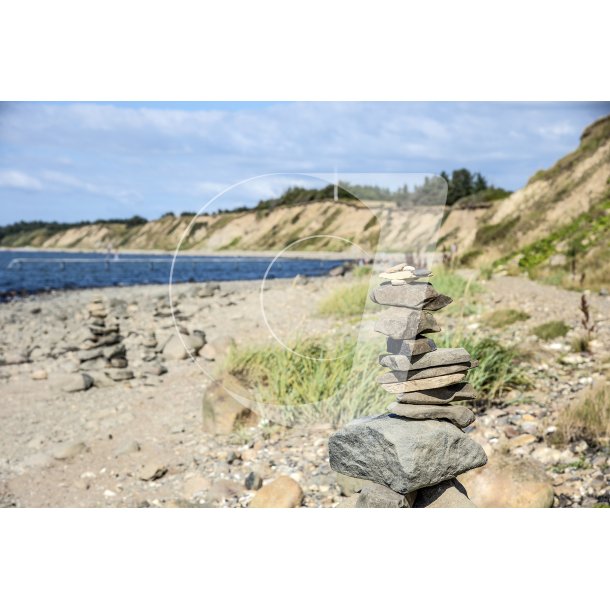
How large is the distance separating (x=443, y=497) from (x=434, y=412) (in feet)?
1.32

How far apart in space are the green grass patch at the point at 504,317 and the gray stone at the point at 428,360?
4.16 meters

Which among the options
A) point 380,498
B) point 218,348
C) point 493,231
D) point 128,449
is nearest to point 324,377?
point 218,348

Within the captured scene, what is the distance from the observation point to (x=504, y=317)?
718 centimetres

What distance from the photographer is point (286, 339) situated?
190 inches

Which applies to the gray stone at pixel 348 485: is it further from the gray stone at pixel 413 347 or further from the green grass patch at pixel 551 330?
the green grass patch at pixel 551 330

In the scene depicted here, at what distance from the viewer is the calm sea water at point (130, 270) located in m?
4.55

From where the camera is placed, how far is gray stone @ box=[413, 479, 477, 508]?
10.1 ft

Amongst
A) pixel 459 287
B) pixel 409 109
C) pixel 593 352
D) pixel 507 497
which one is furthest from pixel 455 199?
pixel 507 497

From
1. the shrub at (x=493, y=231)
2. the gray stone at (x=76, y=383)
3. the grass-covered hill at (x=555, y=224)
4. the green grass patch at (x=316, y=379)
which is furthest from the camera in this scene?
the shrub at (x=493, y=231)

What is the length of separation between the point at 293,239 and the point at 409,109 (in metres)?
6.66

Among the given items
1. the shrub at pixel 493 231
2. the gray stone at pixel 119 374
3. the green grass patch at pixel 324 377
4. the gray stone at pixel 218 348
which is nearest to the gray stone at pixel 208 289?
the gray stone at pixel 218 348

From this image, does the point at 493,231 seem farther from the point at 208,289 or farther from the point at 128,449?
the point at 128,449
